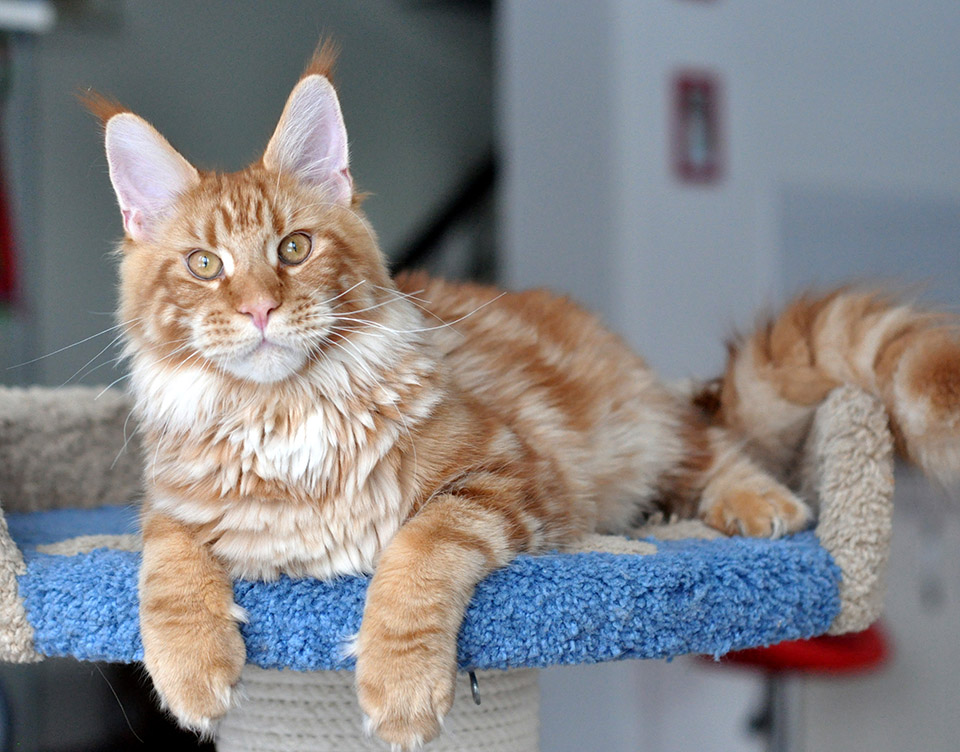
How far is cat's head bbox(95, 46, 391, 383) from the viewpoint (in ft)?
3.75

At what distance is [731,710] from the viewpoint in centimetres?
Answer: 348

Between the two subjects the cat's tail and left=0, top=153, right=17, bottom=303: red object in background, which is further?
left=0, top=153, right=17, bottom=303: red object in background

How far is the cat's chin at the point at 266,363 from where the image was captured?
1136 mm

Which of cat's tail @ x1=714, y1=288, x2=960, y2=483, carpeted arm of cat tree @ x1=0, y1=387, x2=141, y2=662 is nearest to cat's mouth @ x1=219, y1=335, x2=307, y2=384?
carpeted arm of cat tree @ x1=0, y1=387, x2=141, y2=662

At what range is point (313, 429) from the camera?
1190mm

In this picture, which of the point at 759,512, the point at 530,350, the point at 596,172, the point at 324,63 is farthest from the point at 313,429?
the point at 596,172

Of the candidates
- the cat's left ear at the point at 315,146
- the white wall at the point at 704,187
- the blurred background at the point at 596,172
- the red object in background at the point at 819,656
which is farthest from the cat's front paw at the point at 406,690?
the white wall at the point at 704,187

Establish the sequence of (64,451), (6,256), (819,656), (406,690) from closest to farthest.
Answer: (406,690), (64,451), (819,656), (6,256)

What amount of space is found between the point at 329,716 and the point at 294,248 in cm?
64

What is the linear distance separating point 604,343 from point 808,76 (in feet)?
8.24

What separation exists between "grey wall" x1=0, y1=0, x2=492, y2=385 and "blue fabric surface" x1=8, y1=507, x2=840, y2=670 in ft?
6.48

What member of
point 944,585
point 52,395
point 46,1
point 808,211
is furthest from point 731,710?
point 46,1

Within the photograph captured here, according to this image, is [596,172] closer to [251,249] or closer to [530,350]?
[530,350]

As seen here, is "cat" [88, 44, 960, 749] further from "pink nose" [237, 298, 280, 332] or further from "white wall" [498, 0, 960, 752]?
"white wall" [498, 0, 960, 752]
